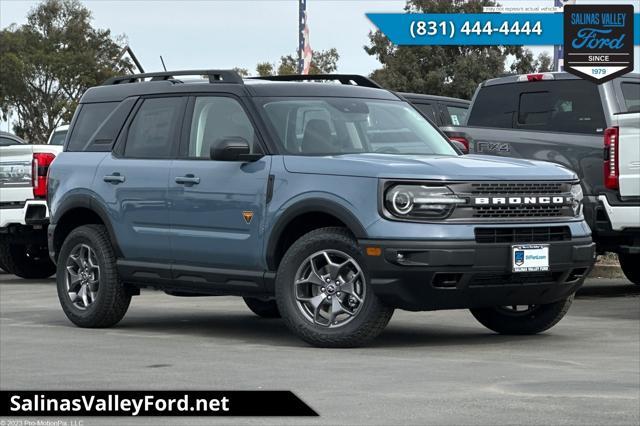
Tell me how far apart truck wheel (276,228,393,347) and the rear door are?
4.75 ft

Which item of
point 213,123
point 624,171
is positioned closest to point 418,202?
point 213,123

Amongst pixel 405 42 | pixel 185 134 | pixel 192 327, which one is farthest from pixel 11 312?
pixel 405 42

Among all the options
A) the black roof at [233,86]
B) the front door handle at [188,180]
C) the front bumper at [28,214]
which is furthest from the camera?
the front bumper at [28,214]

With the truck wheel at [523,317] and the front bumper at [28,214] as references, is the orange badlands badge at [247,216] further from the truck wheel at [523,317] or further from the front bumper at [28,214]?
the front bumper at [28,214]

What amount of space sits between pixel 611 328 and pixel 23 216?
8.24m

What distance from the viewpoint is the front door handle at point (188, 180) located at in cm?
1190

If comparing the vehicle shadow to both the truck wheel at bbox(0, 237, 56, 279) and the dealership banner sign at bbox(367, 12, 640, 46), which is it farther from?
the dealership banner sign at bbox(367, 12, 640, 46)

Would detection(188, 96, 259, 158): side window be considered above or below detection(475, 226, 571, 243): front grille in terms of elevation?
above

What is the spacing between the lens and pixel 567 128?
15.9 metres

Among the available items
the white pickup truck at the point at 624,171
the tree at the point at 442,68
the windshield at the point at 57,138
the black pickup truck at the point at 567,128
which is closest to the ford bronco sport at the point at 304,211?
the white pickup truck at the point at 624,171

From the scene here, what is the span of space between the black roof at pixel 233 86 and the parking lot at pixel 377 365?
1904 mm

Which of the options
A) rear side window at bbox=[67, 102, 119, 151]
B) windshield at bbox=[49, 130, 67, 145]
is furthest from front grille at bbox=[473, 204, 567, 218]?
windshield at bbox=[49, 130, 67, 145]

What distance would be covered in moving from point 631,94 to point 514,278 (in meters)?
5.58

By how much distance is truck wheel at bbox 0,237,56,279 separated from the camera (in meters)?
19.6
